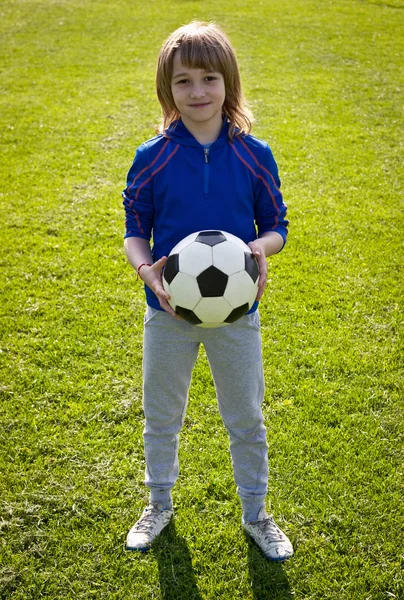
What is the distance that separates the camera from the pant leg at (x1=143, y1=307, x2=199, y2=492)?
247 centimetres

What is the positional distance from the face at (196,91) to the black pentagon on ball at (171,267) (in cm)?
56

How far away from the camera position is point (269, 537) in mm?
2795

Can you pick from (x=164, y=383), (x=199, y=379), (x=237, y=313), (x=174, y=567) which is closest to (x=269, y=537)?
(x=174, y=567)

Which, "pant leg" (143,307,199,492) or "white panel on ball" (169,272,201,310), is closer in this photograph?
"white panel on ball" (169,272,201,310)

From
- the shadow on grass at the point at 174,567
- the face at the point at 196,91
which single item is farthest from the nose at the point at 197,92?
the shadow on grass at the point at 174,567

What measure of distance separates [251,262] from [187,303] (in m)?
0.30

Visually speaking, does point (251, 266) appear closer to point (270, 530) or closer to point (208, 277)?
point (208, 277)

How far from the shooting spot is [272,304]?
4707mm

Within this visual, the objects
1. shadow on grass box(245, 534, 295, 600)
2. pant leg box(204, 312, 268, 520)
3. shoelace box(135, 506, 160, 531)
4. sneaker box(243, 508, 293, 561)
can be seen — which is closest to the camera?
pant leg box(204, 312, 268, 520)

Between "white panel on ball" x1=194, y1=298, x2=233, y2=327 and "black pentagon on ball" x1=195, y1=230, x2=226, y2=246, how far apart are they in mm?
219

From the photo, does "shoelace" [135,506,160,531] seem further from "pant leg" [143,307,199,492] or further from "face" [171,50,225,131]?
"face" [171,50,225,131]

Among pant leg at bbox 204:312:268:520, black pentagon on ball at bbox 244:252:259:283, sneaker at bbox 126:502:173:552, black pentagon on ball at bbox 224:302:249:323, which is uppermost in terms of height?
black pentagon on ball at bbox 244:252:259:283

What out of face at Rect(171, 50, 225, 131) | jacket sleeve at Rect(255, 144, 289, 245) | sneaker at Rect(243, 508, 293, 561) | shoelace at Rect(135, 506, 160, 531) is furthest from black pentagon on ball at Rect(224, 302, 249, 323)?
shoelace at Rect(135, 506, 160, 531)

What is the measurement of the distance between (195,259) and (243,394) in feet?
2.21
